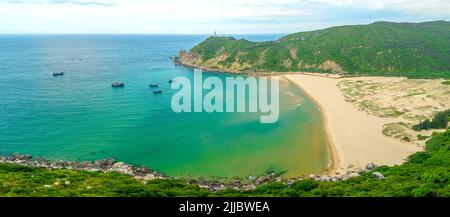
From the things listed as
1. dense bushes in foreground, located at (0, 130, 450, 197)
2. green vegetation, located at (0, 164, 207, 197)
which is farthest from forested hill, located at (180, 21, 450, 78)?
green vegetation, located at (0, 164, 207, 197)

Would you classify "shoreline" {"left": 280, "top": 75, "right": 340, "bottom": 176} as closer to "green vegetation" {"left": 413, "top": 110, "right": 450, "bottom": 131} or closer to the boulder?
"green vegetation" {"left": 413, "top": 110, "right": 450, "bottom": 131}

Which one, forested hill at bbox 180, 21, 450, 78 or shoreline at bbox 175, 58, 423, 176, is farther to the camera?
forested hill at bbox 180, 21, 450, 78

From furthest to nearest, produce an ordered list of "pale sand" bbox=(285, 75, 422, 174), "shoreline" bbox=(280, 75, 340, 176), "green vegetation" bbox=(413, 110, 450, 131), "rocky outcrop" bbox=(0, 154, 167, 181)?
"green vegetation" bbox=(413, 110, 450, 131)
"pale sand" bbox=(285, 75, 422, 174)
"shoreline" bbox=(280, 75, 340, 176)
"rocky outcrop" bbox=(0, 154, 167, 181)

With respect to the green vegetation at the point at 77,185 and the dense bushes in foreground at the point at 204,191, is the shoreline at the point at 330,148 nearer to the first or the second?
the dense bushes in foreground at the point at 204,191

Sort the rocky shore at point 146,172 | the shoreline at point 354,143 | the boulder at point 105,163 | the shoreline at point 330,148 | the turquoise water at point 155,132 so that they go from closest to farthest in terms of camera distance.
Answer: the rocky shore at point 146,172, the shoreline at point 330,148, the shoreline at point 354,143, the boulder at point 105,163, the turquoise water at point 155,132

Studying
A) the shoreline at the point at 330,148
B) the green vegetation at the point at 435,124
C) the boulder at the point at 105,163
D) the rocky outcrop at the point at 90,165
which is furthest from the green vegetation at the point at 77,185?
the green vegetation at the point at 435,124

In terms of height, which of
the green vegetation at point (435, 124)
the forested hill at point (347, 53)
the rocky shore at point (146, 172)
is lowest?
the rocky shore at point (146, 172)

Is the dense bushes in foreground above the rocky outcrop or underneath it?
above

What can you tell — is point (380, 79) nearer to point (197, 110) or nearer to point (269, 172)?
point (197, 110)
